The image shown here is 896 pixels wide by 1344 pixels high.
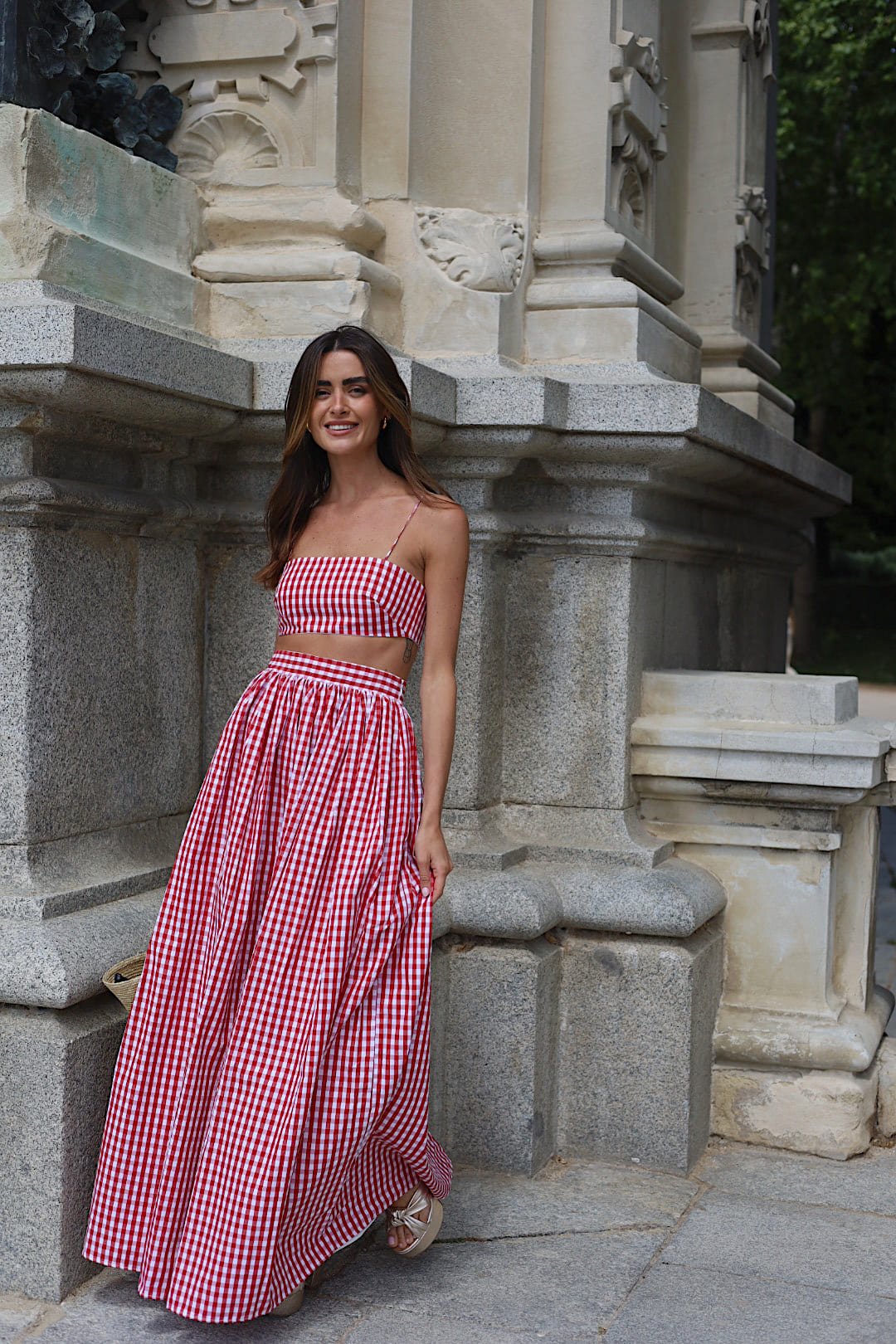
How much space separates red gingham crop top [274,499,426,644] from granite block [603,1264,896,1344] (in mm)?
1425

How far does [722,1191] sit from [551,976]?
65cm

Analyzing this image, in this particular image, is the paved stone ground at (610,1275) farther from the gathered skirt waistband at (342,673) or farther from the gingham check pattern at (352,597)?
the gingham check pattern at (352,597)

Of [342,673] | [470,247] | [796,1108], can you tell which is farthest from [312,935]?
[470,247]

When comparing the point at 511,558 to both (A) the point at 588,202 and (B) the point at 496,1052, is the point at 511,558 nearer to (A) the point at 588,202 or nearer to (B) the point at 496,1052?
(A) the point at 588,202

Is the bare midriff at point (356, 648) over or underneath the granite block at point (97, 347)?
underneath

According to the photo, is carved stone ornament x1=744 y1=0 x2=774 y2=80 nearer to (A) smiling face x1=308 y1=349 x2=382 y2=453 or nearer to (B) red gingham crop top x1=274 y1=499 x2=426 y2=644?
(A) smiling face x1=308 y1=349 x2=382 y2=453

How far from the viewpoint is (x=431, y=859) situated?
3105 mm

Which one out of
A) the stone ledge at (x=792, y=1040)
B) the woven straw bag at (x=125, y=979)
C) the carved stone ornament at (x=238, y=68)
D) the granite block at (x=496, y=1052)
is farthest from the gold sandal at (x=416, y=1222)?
the carved stone ornament at (x=238, y=68)

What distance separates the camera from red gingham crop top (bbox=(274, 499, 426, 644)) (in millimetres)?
3092

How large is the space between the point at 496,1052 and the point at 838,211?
61.8ft

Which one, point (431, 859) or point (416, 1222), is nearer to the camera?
point (431, 859)

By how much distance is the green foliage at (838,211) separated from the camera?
18.4 meters

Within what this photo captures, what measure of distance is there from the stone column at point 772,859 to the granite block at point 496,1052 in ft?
1.94

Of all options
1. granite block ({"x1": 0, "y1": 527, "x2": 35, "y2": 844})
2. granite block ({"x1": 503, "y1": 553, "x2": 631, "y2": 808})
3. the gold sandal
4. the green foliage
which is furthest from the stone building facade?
the green foliage
